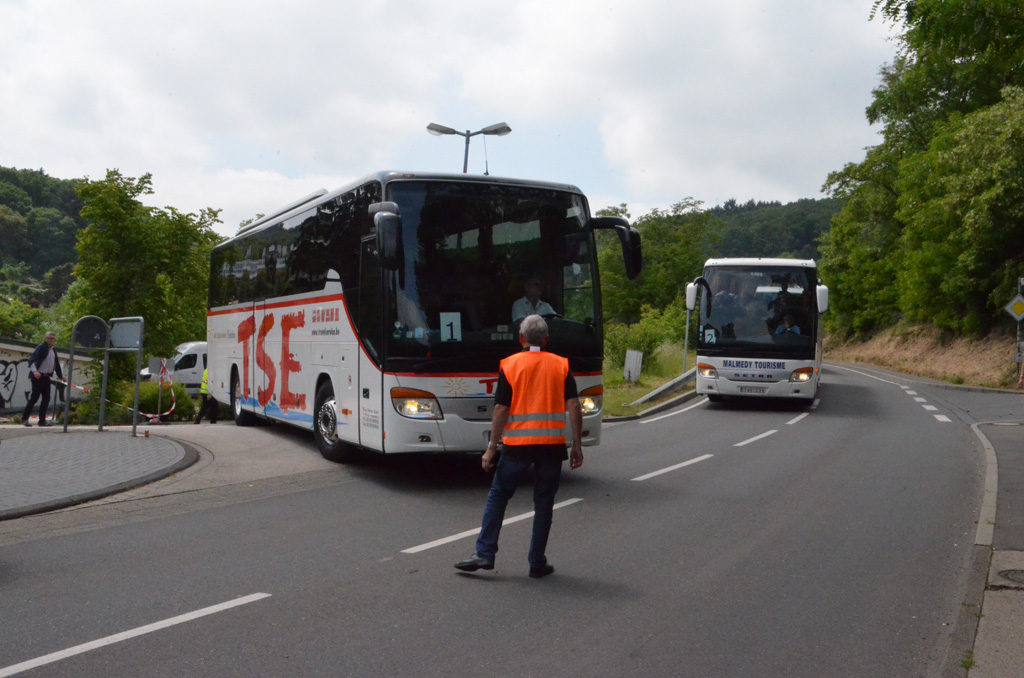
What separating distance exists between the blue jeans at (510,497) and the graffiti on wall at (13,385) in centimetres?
3481

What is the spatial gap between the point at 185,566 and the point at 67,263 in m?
126

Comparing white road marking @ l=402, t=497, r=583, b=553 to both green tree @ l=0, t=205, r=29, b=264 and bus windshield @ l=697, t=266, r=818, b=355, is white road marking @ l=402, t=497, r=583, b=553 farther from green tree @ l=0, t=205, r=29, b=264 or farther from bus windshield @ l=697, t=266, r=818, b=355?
green tree @ l=0, t=205, r=29, b=264

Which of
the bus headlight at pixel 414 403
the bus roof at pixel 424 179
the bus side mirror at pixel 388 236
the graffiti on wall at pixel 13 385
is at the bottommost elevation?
the graffiti on wall at pixel 13 385

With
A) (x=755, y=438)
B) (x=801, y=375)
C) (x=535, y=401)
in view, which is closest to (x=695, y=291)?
(x=801, y=375)

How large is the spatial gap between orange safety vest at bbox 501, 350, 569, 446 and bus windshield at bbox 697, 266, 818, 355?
571 inches

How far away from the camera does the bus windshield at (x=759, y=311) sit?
19891 mm


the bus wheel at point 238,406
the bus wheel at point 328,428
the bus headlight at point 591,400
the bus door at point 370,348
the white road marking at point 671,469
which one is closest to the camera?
the bus door at point 370,348

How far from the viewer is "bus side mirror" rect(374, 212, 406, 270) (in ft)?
29.1

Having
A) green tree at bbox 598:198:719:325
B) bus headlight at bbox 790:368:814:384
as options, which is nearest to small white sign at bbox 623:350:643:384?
bus headlight at bbox 790:368:814:384

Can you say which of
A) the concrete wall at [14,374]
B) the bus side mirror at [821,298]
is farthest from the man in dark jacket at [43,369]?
the concrete wall at [14,374]

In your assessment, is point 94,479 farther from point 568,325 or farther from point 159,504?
point 568,325

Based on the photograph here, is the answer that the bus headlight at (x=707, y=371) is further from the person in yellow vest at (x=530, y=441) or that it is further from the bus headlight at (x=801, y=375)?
the person in yellow vest at (x=530, y=441)

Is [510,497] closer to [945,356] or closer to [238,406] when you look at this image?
[238,406]

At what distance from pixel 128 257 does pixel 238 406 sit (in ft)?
69.4
